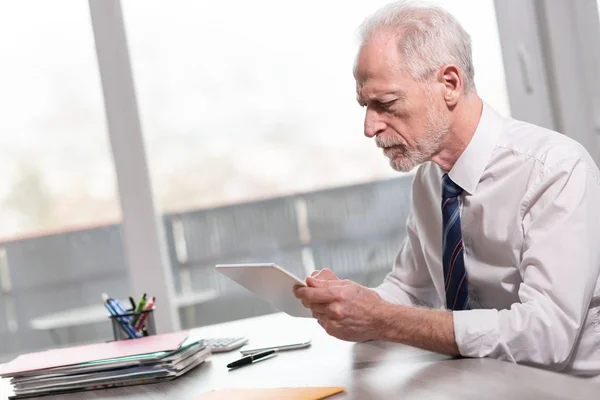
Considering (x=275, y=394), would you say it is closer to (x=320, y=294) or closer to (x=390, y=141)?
(x=320, y=294)

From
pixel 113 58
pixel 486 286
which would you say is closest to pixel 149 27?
pixel 113 58

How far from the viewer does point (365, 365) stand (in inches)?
55.7

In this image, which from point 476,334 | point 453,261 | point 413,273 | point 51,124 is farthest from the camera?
point 51,124

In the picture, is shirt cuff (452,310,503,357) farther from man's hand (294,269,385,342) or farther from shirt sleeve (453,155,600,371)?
man's hand (294,269,385,342)

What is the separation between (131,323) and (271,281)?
446 millimetres

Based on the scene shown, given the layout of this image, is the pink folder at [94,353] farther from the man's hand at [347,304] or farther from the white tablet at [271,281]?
the man's hand at [347,304]

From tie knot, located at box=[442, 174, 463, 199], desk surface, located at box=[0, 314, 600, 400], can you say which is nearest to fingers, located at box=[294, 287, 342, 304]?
desk surface, located at box=[0, 314, 600, 400]

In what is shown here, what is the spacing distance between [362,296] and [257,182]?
1850mm

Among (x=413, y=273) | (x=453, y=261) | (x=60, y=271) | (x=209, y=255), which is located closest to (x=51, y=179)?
(x=60, y=271)

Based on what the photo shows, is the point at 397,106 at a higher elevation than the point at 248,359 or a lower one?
higher

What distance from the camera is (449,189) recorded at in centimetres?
171

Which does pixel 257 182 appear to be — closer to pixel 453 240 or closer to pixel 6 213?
pixel 6 213

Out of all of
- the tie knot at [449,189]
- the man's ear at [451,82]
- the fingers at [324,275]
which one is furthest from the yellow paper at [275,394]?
the man's ear at [451,82]

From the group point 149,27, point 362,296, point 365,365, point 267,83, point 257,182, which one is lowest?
point 365,365
